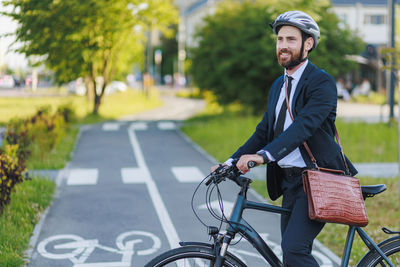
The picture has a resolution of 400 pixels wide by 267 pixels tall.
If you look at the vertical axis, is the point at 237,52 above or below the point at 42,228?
above

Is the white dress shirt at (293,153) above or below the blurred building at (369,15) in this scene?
below

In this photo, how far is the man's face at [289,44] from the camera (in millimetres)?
3316

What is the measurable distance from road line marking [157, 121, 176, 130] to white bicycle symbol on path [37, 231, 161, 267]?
1412 centimetres

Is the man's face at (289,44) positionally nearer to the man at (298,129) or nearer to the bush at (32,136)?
the man at (298,129)

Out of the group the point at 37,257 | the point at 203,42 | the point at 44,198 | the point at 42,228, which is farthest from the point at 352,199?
the point at 203,42

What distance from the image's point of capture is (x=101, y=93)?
86.4 ft

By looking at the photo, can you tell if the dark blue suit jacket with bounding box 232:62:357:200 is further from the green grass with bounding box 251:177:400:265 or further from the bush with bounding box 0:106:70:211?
the bush with bounding box 0:106:70:211

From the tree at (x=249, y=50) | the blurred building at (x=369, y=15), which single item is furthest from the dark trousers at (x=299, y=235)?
the blurred building at (x=369, y=15)

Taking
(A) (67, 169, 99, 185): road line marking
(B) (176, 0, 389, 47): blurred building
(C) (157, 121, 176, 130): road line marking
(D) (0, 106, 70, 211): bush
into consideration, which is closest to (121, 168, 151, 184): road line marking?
(A) (67, 169, 99, 185): road line marking

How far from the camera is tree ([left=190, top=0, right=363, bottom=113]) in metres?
18.8

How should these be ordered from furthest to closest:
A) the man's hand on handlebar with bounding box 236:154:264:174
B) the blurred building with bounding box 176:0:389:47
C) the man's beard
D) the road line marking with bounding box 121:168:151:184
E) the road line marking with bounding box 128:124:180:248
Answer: the blurred building with bounding box 176:0:389:47 → the road line marking with bounding box 121:168:151:184 → the road line marking with bounding box 128:124:180:248 → the man's beard → the man's hand on handlebar with bounding box 236:154:264:174

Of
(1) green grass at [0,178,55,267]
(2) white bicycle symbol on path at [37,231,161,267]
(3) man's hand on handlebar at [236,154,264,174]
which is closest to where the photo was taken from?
(3) man's hand on handlebar at [236,154,264,174]

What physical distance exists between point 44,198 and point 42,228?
53.8 inches

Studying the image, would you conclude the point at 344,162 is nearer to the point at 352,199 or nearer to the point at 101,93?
the point at 352,199
